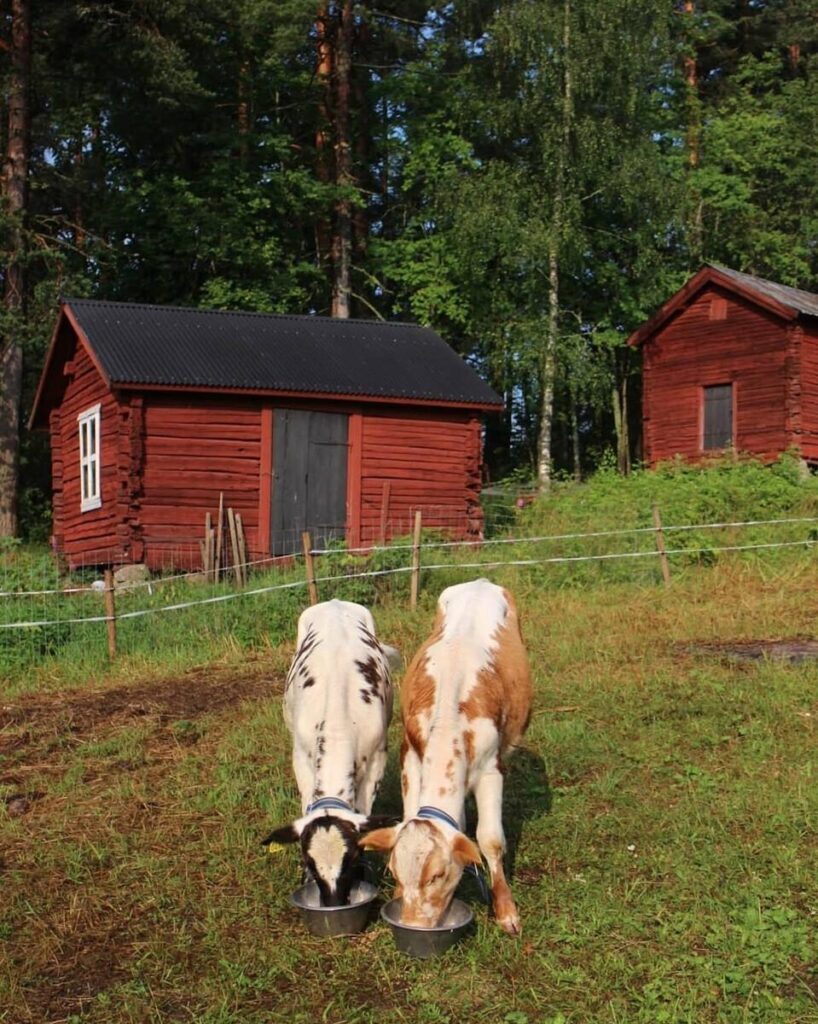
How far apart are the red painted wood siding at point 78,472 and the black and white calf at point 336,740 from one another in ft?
39.1

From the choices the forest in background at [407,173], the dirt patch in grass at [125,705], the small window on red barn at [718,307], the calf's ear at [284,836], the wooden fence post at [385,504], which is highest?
the forest in background at [407,173]

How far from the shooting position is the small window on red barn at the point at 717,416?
2636 centimetres

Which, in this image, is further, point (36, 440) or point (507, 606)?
point (36, 440)

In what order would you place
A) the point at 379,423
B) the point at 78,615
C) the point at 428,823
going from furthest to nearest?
the point at 379,423, the point at 78,615, the point at 428,823

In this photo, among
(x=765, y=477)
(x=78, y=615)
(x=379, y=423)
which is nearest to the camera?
(x=78, y=615)

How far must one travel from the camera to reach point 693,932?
4.91 m

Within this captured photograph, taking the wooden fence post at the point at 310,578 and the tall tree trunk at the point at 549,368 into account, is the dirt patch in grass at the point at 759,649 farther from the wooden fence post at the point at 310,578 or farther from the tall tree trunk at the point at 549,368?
the tall tree trunk at the point at 549,368

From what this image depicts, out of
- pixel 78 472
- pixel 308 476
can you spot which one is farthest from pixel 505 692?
pixel 78 472

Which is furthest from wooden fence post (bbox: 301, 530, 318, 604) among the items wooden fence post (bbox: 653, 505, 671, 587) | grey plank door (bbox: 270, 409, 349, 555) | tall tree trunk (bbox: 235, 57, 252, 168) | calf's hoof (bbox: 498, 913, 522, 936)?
tall tree trunk (bbox: 235, 57, 252, 168)

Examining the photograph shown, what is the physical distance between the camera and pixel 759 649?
396 inches

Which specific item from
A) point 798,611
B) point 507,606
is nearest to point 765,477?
point 798,611

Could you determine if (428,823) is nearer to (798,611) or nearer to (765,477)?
(798,611)

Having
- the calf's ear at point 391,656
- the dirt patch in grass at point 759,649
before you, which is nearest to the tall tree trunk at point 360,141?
the dirt patch in grass at point 759,649

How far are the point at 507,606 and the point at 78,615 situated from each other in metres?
6.46
